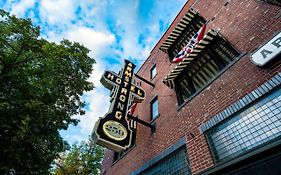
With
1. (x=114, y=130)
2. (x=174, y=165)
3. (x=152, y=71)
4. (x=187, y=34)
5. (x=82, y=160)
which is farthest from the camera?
(x=82, y=160)

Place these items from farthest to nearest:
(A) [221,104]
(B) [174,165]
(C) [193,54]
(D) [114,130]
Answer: (D) [114,130], (C) [193,54], (B) [174,165], (A) [221,104]

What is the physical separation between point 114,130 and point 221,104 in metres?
4.43

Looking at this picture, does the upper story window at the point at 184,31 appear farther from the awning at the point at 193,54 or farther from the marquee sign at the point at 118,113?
the awning at the point at 193,54

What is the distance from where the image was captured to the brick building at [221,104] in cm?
496

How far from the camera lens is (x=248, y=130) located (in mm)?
5316

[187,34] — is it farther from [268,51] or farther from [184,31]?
[268,51]

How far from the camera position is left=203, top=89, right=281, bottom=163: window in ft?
15.8

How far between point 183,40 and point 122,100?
5.07 meters

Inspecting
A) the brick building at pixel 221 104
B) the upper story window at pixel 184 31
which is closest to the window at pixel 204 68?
the brick building at pixel 221 104

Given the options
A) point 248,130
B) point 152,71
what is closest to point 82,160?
point 152,71

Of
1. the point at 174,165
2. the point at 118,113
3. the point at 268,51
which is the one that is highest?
the point at 118,113

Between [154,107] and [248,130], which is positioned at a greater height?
[154,107]

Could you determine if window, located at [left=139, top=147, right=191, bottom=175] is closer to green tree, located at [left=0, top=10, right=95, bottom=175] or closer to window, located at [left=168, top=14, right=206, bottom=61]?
green tree, located at [left=0, top=10, right=95, bottom=175]

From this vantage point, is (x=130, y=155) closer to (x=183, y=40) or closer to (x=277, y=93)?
(x=183, y=40)
